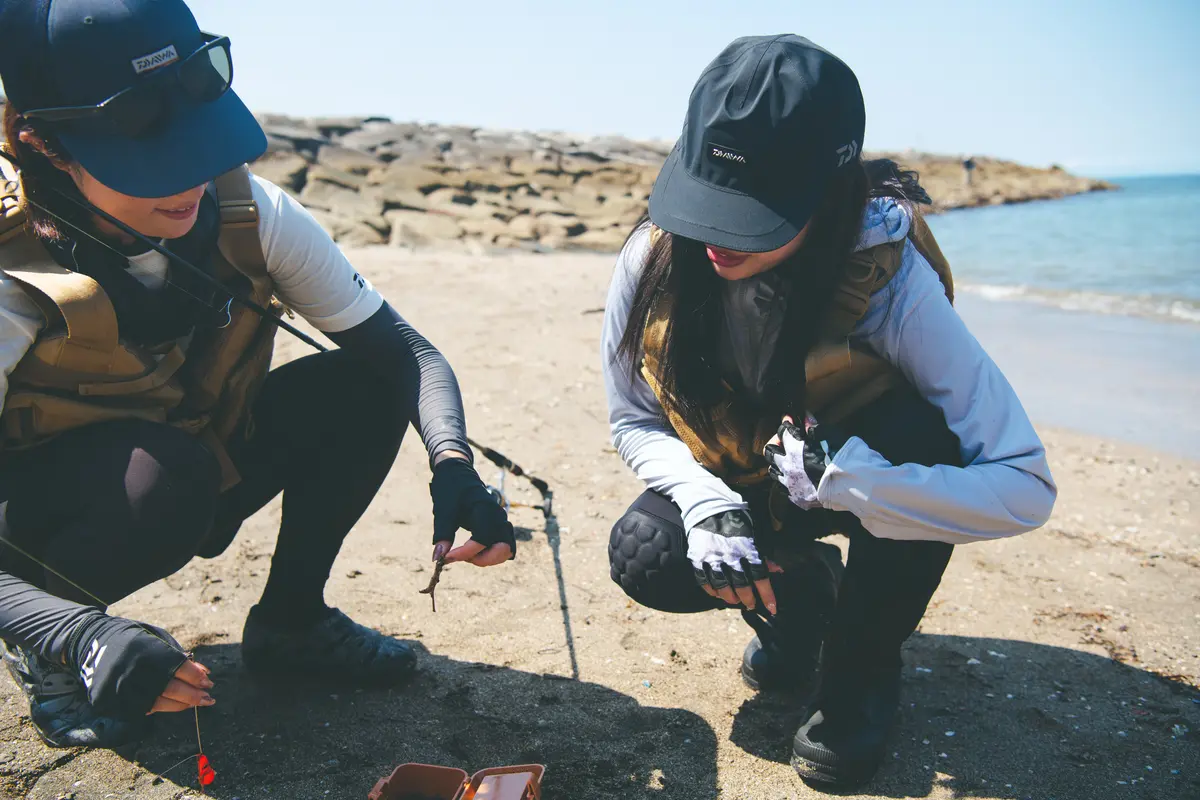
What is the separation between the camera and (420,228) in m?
12.1

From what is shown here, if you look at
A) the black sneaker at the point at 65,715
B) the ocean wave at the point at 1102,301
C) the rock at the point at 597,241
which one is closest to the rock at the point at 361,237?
the rock at the point at 597,241

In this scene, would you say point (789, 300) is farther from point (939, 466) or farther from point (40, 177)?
point (40, 177)

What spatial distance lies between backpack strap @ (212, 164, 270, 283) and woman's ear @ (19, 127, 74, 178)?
0.29 m

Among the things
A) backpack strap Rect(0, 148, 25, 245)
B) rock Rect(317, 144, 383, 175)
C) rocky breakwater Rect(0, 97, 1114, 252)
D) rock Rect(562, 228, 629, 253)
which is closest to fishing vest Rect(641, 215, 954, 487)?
backpack strap Rect(0, 148, 25, 245)

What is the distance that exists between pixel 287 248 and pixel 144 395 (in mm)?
407

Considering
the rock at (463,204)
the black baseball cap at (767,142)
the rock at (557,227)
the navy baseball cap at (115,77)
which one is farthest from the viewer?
the rock at (463,204)

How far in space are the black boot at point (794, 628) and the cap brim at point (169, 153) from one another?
4.89ft

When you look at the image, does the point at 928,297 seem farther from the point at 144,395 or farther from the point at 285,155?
the point at 285,155

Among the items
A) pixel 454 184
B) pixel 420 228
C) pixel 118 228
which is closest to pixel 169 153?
pixel 118 228

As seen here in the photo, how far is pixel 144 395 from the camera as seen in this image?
76.6 inches

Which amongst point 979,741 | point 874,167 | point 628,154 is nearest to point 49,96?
point 874,167

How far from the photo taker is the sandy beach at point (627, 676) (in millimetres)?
2002

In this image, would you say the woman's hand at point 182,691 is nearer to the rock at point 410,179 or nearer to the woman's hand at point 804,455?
the woman's hand at point 804,455

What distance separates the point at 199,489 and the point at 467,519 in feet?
1.71
